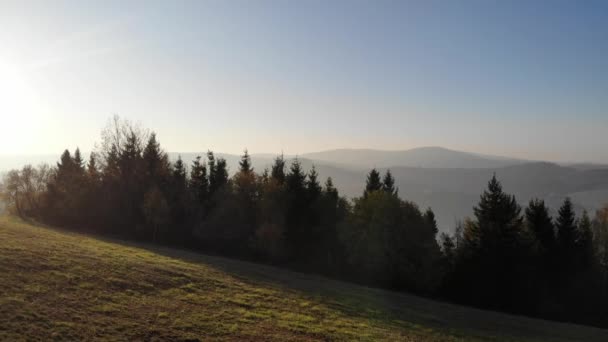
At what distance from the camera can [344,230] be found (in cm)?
5288

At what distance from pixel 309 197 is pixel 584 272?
44055 millimetres

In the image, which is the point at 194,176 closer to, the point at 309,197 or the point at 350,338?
the point at 309,197

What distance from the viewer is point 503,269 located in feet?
162

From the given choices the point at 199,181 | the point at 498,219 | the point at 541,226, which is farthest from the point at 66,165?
the point at 541,226

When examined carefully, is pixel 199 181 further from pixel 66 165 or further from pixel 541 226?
pixel 541 226

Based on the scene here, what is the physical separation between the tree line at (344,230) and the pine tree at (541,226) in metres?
0.16

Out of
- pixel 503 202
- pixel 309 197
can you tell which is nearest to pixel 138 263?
pixel 309 197

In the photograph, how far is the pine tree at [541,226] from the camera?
5350 cm

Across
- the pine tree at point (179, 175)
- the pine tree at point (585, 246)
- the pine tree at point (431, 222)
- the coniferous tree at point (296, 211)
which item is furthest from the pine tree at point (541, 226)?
the pine tree at point (179, 175)

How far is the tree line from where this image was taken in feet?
157

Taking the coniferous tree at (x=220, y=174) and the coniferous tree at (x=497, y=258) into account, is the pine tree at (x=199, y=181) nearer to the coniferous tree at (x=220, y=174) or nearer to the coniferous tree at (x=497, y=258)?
the coniferous tree at (x=220, y=174)

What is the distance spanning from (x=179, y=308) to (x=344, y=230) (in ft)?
124

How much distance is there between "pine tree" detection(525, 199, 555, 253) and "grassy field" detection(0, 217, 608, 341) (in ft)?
91.1

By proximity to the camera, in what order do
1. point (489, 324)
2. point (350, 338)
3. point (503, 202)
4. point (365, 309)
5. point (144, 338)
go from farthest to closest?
point (503, 202)
point (489, 324)
point (365, 309)
point (350, 338)
point (144, 338)
